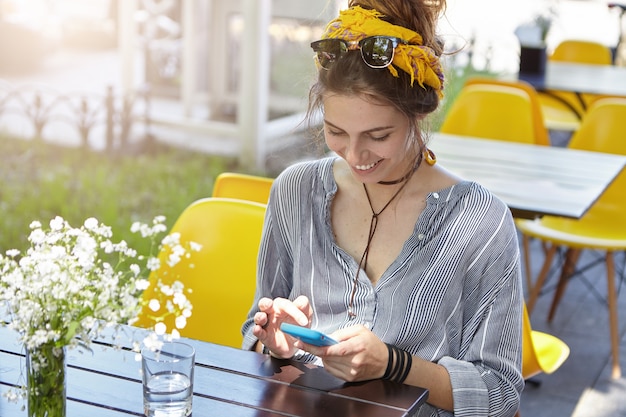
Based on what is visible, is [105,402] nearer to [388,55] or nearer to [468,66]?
[388,55]

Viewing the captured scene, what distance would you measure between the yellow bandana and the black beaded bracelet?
1.79 ft

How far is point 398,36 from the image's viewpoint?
1937mm

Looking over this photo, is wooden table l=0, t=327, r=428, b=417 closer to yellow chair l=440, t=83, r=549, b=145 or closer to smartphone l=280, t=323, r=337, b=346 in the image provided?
smartphone l=280, t=323, r=337, b=346

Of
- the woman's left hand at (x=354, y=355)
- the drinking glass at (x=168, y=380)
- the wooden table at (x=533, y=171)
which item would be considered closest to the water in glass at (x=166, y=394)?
the drinking glass at (x=168, y=380)

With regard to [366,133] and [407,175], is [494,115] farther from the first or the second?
[366,133]

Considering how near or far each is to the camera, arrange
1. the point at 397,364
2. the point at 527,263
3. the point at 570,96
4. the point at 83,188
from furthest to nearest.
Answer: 1. the point at 570,96
2. the point at 83,188
3. the point at 527,263
4. the point at 397,364

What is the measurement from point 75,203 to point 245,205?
2483mm

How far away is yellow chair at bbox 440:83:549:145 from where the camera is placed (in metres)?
4.59

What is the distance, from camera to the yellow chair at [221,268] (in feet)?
7.86

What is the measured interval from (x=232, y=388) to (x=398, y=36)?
796mm

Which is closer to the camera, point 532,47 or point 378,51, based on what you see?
point 378,51

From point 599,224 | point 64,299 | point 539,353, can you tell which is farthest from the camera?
point 599,224

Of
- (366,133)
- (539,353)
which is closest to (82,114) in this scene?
(539,353)

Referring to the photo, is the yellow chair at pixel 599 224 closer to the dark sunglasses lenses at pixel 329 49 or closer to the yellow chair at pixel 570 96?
the yellow chair at pixel 570 96
